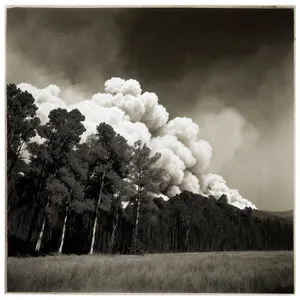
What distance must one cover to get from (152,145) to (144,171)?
58 cm

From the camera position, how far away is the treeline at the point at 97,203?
880 centimetres

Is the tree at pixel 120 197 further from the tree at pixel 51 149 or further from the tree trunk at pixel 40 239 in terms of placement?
the tree trunk at pixel 40 239

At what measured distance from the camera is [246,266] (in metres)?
8.68

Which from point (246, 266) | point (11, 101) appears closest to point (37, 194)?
point (11, 101)

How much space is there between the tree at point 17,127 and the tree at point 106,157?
4.26 ft

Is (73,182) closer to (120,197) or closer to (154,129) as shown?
(120,197)

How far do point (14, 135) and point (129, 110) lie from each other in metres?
2.44

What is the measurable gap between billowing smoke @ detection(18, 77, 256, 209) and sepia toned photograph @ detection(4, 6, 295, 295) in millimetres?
23

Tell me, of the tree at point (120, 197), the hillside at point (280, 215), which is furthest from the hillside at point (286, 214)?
the tree at point (120, 197)

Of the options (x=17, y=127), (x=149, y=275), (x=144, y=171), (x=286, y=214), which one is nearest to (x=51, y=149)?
(x=17, y=127)

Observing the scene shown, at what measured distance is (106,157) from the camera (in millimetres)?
9195

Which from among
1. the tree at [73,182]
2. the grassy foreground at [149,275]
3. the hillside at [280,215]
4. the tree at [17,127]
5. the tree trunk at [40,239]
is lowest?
the grassy foreground at [149,275]

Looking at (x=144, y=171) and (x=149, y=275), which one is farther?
(x=144, y=171)

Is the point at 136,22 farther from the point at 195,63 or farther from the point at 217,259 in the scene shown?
the point at 217,259
